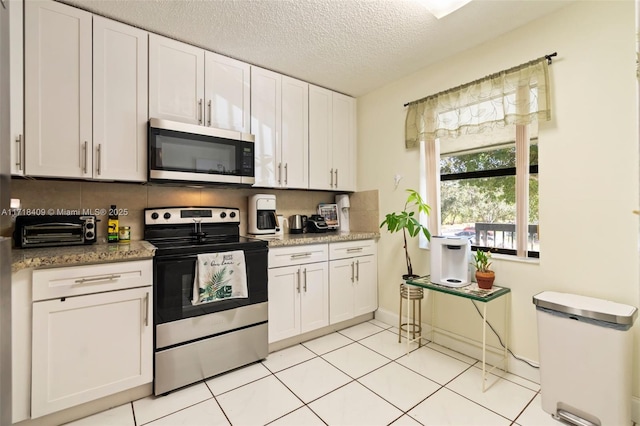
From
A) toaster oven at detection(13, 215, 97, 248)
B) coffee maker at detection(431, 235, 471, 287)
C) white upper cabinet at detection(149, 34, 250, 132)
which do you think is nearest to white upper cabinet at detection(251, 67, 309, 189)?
white upper cabinet at detection(149, 34, 250, 132)

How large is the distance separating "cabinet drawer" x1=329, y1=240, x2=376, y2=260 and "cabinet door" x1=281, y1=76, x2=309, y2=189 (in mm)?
678

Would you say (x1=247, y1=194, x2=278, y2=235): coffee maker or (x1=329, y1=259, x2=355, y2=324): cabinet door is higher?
(x1=247, y1=194, x2=278, y2=235): coffee maker

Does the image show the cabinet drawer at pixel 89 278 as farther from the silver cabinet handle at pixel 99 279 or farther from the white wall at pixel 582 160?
the white wall at pixel 582 160

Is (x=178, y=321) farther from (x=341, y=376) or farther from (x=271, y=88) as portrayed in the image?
(x=271, y=88)

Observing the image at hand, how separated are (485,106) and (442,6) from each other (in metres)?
0.80

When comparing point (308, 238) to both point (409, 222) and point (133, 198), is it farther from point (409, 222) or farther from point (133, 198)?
point (133, 198)

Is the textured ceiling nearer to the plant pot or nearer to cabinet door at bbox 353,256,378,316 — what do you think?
the plant pot

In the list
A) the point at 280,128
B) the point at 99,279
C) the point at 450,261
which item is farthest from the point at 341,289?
the point at 99,279

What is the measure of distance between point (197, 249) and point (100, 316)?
62cm

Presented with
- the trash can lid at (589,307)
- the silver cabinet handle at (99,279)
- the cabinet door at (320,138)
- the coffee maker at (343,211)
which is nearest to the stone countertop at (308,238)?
the coffee maker at (343,211)

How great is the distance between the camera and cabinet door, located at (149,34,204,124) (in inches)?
84.0

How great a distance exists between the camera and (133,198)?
2.34 metres

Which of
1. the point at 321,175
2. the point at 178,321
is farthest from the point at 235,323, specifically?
the point at 321,175

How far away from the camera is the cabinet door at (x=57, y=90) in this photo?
176cm
